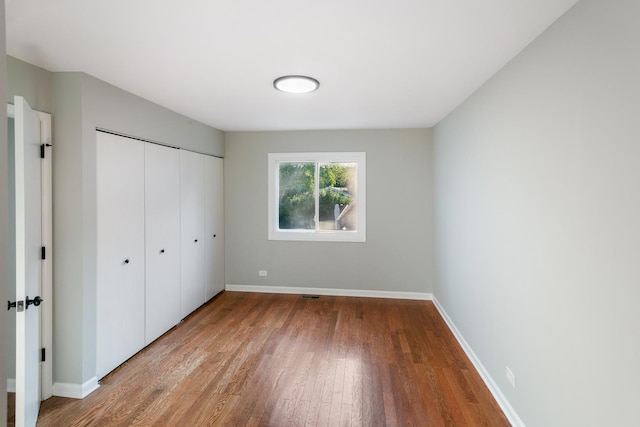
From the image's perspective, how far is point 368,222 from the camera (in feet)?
15.8

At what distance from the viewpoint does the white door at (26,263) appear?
188cm

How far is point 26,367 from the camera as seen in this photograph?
76.7 inches

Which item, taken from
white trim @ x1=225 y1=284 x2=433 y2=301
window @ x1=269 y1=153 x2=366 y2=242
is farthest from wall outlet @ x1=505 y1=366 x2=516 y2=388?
window @ x1=269 y1=153 x2=366 y2=242

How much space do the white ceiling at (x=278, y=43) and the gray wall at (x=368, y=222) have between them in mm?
1619

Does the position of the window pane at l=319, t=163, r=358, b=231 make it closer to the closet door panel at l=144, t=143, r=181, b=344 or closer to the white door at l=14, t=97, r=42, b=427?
the closet door panel at l=144, t=143, r=181, b=344

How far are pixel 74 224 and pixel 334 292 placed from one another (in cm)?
340

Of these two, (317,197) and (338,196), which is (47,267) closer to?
(317,197)

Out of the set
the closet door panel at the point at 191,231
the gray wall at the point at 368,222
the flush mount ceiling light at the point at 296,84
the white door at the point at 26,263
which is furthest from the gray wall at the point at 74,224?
the gray wall at the point at 368,222

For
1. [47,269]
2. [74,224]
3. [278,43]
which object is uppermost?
[278,43]

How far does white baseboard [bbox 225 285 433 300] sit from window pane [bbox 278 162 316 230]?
3.09 feet

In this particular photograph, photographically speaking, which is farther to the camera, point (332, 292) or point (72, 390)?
point (332, 292)

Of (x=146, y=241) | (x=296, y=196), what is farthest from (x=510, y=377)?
(x=296, y=196)

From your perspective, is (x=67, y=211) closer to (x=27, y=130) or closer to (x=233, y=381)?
(x=27, y=130)

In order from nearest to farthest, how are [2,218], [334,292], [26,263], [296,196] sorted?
[2,218]
[26,263]
[334,292]
[296,196]
